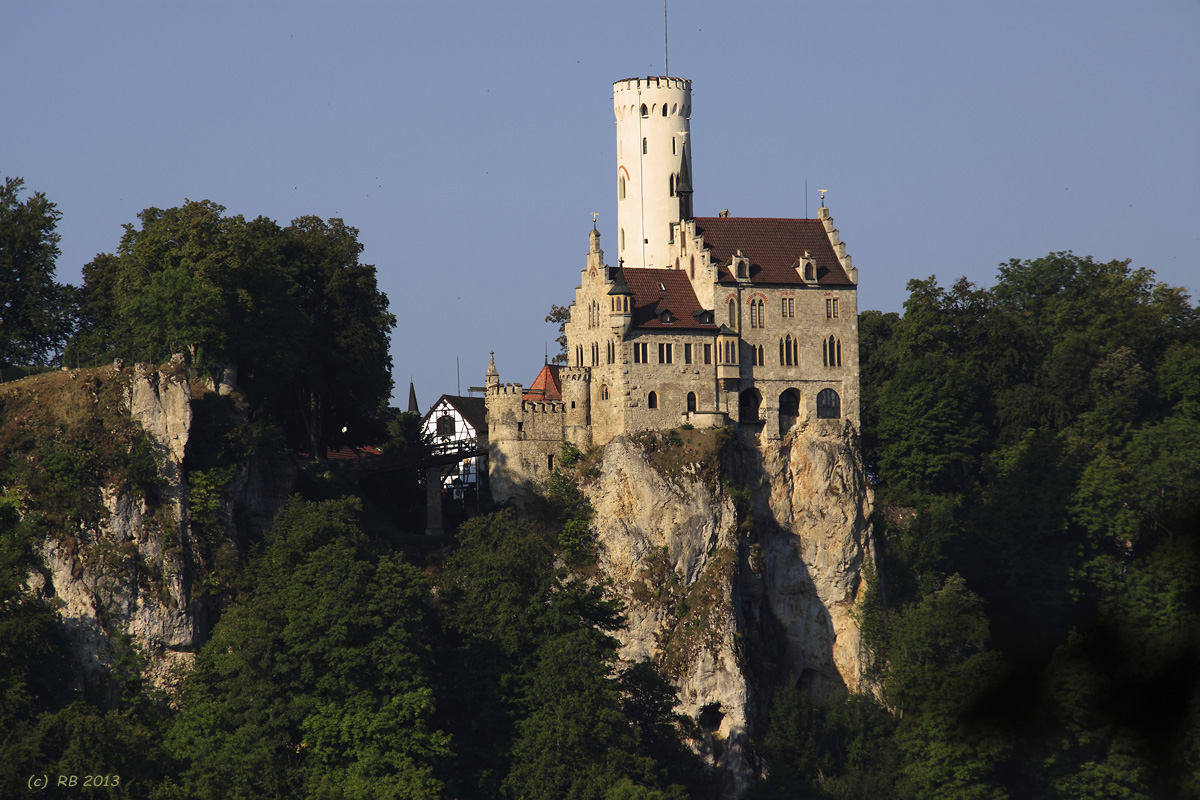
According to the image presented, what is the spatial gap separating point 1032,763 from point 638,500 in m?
21.9

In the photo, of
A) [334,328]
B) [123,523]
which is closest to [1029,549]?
[334,328]

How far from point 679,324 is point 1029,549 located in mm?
23036

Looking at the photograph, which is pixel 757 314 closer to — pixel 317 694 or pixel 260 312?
pixel 260 312

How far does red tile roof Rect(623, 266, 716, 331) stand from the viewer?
97062mm

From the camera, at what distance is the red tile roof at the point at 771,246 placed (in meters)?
99.7

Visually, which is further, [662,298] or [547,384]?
[547,384]

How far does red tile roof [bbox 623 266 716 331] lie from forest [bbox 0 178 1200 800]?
7.75 m

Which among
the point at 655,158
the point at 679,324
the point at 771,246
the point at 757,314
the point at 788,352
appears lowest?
the point at 788,352

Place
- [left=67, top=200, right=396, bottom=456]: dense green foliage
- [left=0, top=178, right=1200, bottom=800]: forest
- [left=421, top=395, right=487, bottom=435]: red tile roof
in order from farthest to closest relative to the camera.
Result: [left=421, top=395, right=487, bottom=435]: red tile roof < [left=67, top=200, right=396, bottom=456]: dense green foliage < [left=0, top=178, right=1200, bottom=800]: forest

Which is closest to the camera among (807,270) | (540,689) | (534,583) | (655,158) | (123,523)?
(123,523)

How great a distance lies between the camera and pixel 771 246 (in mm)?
101000

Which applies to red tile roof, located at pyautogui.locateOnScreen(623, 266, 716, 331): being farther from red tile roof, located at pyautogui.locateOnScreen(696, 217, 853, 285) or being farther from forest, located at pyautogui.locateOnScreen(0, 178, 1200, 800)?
forest, located at pyautogui.locateOnScreen(0, 178, 1200, 800)

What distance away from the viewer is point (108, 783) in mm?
76750

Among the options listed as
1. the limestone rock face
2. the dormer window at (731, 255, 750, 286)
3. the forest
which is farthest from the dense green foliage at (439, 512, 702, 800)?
the dormer window at (731, 255, 750, 286)
